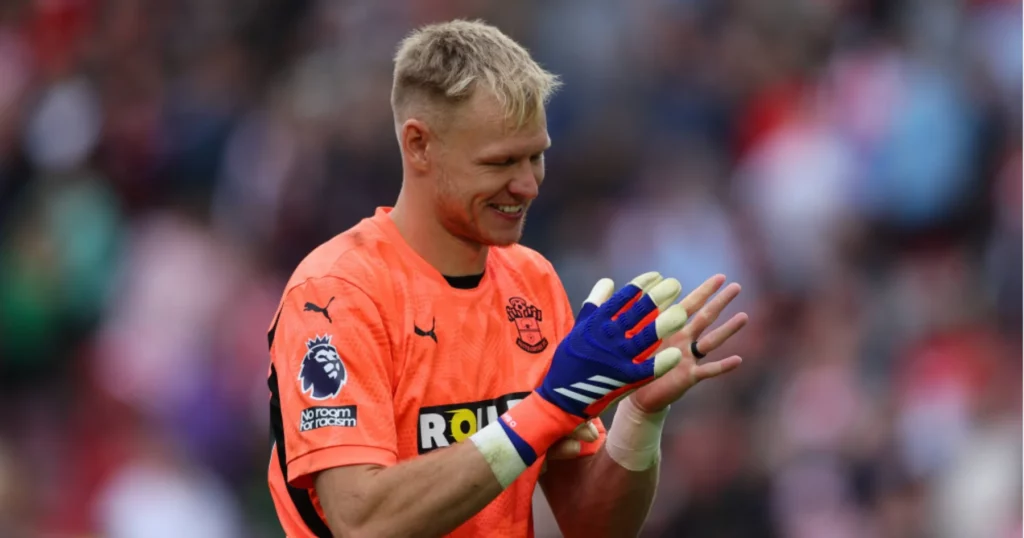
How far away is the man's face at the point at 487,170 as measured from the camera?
3.47 metres

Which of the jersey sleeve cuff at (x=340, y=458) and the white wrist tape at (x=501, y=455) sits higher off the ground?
the jersey sleeve cuff at (x=340, y=458)

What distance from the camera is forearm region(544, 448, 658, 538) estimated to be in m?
3.77

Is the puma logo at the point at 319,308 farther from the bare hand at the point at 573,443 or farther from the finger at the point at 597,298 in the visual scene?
the bare hand at the point at 573,443

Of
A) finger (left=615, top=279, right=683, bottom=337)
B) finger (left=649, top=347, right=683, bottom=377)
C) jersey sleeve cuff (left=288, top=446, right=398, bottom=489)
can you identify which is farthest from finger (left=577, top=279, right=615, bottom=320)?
jersey sleeve cuff (left=288, top=446, right=398, bottom=489)

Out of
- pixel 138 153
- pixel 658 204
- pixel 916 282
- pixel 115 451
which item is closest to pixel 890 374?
pixel 916 282

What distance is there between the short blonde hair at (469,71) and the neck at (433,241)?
0.29 m

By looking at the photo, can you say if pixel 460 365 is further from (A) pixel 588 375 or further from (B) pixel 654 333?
(B) pixel 654 333

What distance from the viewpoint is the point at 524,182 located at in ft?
11.5

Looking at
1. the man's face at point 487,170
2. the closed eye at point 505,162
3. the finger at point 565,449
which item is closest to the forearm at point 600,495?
the finger at point 565,449

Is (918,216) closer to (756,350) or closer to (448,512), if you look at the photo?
(756,350)

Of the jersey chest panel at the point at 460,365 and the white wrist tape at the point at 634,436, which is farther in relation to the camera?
the white wrist tape at the point at 634,436

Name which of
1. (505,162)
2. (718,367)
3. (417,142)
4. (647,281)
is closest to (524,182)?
(505,162)

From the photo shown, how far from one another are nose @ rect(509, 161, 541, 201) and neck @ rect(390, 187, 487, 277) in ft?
0.77

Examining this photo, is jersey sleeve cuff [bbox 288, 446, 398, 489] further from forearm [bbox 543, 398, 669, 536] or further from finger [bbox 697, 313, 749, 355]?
finger [bbox 697, 313, 749, 355]
